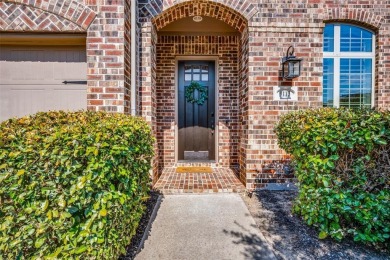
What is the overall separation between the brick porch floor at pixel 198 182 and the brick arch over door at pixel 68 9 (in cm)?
266

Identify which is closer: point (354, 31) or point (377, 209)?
point (377, 209)

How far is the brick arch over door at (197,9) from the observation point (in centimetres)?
332

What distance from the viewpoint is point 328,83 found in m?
3.77

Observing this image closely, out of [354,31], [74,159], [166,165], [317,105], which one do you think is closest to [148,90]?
[166,165]

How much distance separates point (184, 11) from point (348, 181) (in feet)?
10.9

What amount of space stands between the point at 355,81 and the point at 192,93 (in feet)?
10.3

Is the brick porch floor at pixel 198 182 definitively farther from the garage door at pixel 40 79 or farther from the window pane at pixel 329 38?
the window pane at pixel 329 38

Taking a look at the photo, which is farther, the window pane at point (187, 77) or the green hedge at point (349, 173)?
the window pane at point (187, 77)

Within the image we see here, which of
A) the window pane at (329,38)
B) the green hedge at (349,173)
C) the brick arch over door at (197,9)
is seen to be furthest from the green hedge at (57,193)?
the window pane at (329,38)

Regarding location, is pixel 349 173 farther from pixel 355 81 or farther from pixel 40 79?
pixel 40 79

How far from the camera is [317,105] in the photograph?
3.45 metres

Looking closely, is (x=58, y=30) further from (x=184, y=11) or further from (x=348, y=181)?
(x=348, y=181)

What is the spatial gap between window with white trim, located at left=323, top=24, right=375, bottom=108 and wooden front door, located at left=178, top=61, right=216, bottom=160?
2266 millimetres

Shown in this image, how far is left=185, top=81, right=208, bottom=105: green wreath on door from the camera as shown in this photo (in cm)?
485
